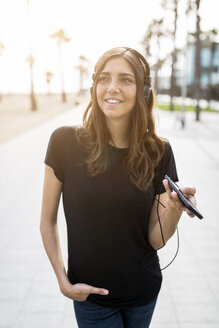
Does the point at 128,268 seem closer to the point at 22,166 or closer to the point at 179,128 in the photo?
the point at 22,166

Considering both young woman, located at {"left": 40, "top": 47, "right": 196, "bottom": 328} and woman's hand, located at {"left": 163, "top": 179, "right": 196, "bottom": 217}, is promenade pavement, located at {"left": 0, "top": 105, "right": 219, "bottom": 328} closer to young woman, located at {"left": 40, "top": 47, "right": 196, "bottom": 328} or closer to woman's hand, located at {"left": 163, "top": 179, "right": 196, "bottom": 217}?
young woman, located at {"left": 40, "top": 47, "right": 196, "bottom": 328}

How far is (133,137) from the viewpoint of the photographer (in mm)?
1591

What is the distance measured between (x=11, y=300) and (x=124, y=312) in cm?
202

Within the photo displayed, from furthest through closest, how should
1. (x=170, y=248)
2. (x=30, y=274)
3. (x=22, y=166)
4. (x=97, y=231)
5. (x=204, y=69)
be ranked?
(x=204, y=69), (x=22, y=166), (x=170, y=248), (x=30, y=274), (x=97, y=231)

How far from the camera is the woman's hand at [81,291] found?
1461 millimetres

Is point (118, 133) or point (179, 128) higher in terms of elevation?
point (118, 133)

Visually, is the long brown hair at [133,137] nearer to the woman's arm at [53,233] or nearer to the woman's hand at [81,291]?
the woman's arm at [53,233]

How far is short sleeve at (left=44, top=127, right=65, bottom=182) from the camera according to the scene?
1466 mm

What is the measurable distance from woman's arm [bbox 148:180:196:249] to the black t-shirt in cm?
5

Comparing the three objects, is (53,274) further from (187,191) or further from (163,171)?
(187,191)

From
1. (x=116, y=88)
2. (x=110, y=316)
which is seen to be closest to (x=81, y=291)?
(x=110, y=316)

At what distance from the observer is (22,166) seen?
850cm

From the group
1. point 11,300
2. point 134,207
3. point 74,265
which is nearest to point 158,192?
point 134,207

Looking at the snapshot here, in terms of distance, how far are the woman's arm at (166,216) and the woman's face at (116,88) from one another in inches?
17.7
